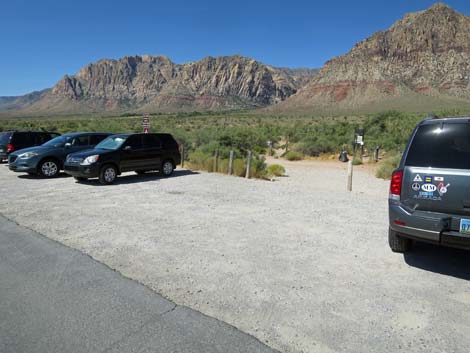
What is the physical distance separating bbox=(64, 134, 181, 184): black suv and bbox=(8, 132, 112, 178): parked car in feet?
5.68

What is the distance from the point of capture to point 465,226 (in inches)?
177

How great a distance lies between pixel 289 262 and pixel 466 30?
5692 inches

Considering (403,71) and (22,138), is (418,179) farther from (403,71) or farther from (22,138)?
(403,71)

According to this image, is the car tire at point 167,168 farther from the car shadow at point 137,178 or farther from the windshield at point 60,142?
the windshield at point 60,142

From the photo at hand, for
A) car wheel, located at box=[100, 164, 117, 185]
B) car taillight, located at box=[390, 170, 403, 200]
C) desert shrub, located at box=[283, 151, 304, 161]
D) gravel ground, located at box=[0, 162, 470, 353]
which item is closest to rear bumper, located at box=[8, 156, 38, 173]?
car wheel, located at box=[100, 164, 117, 185]

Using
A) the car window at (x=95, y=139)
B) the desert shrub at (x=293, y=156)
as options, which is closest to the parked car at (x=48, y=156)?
the car window at (x=95, y=139)

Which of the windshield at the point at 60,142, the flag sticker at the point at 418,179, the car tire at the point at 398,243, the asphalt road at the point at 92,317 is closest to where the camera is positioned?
the asphalt road at the point at 92,317

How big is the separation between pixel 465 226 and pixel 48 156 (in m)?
13.2

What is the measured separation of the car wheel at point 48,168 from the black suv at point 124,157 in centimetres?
168

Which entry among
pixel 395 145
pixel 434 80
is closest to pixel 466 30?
pixel 434 80

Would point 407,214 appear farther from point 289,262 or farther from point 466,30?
point 466,30

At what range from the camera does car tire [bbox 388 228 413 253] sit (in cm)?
551

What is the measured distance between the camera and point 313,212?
841 centimetres

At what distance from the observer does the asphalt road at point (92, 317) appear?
340 centimetres
